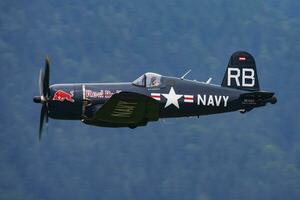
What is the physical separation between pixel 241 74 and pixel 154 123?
45.6m

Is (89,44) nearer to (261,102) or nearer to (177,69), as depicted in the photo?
(177,69)

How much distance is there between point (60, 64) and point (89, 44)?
479 inches

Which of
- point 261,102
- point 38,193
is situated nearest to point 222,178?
point 38,193

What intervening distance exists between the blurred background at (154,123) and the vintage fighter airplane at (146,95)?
2726 cm

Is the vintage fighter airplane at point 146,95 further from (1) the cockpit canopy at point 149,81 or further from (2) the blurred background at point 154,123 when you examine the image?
(2) the blurred background at point 154,123

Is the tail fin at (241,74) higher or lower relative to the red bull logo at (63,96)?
higher

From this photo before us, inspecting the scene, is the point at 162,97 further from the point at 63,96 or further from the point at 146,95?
the point at 63,96

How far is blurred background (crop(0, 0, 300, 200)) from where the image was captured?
56219 mm

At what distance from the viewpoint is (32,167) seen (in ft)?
201

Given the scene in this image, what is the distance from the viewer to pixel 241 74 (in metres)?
25.7

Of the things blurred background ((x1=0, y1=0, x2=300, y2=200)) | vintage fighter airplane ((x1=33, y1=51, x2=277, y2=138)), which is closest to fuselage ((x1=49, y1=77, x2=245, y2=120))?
vintage fighter airplane ((x1=33, y1=51, x2=277, y2=138))

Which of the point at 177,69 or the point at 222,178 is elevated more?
the point at 177,69

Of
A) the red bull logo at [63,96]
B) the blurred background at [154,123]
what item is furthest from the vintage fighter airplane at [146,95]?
the blurred background at [154,123]

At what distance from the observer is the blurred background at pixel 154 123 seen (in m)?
56.2
